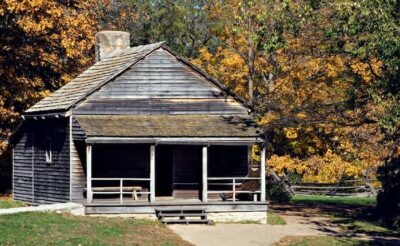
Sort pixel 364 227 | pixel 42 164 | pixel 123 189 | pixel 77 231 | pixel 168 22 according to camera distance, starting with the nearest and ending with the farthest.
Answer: pixel 77 231, pixel 364 227, pixel 123 189, pixel 42 164, pixel 168 22

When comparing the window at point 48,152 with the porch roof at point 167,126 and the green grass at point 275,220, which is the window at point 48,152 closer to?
the porch roof at point 167,126

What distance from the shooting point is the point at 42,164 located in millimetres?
35938

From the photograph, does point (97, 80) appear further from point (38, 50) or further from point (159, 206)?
point (38, 50)

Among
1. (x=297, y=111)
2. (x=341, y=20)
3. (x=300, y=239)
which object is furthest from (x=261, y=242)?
(x=297, y=111)

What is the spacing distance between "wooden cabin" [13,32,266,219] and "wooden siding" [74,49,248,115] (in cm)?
4

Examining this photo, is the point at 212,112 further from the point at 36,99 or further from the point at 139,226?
the point at 36,99

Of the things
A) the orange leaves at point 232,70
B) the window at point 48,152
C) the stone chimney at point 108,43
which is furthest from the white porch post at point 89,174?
the orange leaves at point 232,70

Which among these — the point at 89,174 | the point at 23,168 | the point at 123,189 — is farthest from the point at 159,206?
the point at 23,168

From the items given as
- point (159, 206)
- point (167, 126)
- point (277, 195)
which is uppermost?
point (167, 126)

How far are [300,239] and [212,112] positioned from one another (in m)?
8.17

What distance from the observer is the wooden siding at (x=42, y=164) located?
33.8 metres

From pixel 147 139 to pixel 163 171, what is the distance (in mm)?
3544

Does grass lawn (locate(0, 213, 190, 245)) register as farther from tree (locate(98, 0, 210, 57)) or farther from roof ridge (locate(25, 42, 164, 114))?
tree (locate(98, 0, 210, 57))

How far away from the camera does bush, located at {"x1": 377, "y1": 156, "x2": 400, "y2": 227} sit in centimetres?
3516
